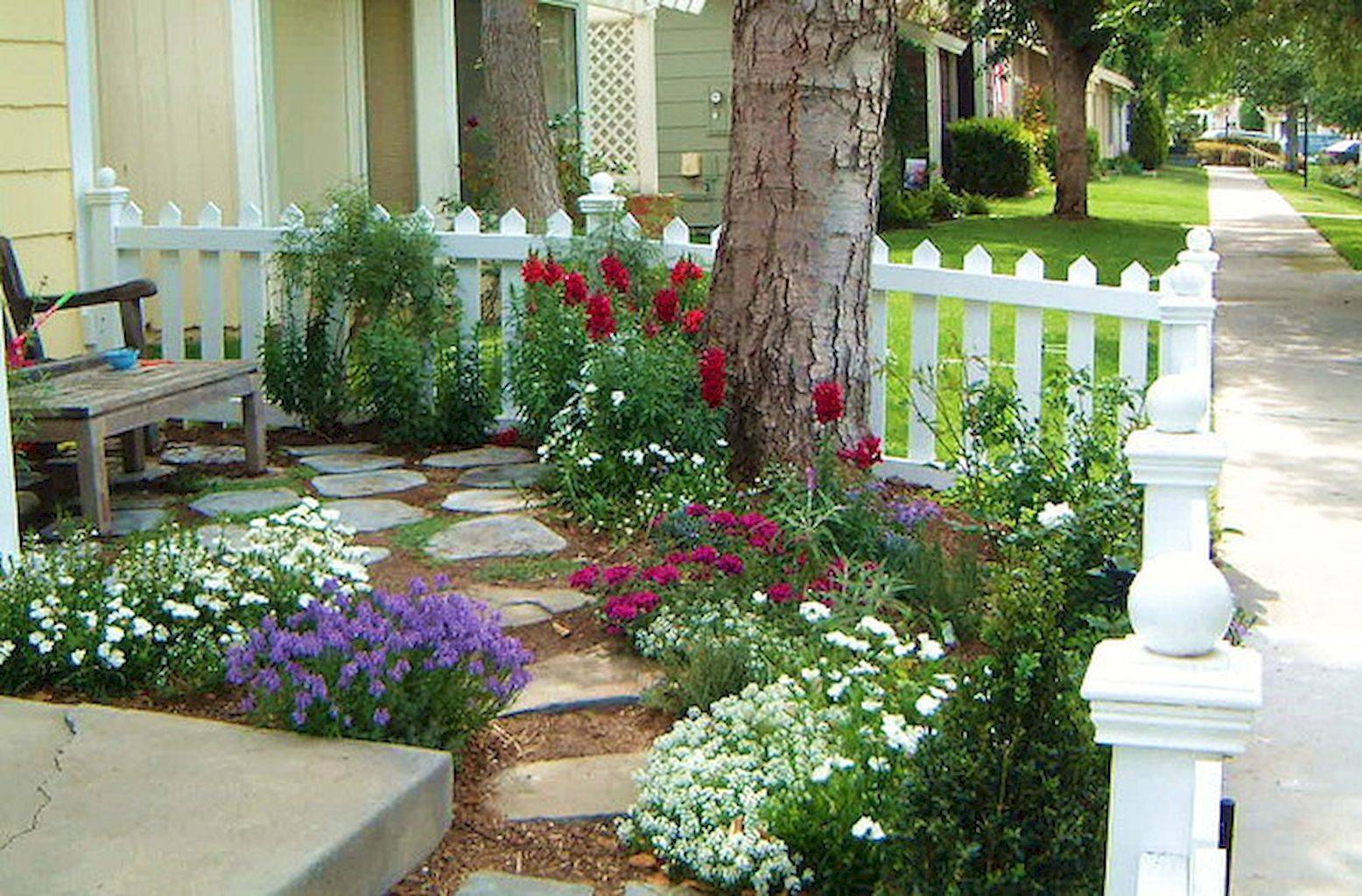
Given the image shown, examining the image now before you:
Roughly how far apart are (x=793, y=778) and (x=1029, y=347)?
3.24 meters

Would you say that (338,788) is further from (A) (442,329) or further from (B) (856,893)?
(A) (442,329)

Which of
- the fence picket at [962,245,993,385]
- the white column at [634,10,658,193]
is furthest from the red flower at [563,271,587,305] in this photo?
the white column at [634,10,658,193]

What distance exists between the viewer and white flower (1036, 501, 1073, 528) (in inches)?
187

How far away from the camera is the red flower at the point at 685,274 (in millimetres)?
6898

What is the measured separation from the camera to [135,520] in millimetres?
6012

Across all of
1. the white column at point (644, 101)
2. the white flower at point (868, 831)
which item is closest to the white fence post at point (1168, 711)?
the white flower at point (868, 831)

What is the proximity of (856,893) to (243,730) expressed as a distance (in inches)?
52.8

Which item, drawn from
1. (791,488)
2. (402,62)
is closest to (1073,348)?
(791,488)

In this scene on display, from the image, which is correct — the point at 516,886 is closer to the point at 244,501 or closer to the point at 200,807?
the point at 200,807

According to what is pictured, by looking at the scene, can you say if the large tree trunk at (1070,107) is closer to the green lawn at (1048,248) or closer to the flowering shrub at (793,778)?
the green lawn at (1048,248)

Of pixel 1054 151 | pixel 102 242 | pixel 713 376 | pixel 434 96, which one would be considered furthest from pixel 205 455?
pixel 1054 151

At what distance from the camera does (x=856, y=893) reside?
10.8ft

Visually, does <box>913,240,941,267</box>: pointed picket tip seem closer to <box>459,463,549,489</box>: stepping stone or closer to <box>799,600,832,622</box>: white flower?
<box>459,463,549,489</box>: stepping stone

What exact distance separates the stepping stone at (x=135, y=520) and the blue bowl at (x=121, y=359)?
1.95 feet
